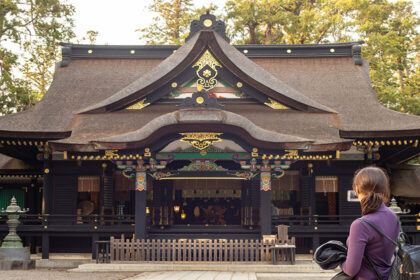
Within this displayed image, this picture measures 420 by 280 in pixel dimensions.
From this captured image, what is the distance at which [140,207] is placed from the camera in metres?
18.5

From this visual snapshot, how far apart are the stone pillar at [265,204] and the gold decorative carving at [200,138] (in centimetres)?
192

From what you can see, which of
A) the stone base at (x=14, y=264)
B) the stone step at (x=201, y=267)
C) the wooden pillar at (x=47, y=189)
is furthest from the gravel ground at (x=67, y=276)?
the wooden pillar at (x=47, y=189)

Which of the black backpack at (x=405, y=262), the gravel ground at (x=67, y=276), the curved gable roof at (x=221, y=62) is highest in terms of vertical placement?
the curved gable roof at (x=221, y=62)

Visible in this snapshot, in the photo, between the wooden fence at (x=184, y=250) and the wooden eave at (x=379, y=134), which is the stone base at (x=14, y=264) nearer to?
the wooden fence at (x=184, y=250)

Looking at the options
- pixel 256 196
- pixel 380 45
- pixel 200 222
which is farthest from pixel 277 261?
pixel 380 45

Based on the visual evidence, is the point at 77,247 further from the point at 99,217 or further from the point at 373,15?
the point at 373,15

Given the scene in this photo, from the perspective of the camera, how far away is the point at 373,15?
36625 mm

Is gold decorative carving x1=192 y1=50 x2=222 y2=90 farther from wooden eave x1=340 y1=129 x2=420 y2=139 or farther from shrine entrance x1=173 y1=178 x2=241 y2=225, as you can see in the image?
wooden eave x1=340 y1=129 x2=420 y2=139

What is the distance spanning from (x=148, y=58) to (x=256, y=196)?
889cm

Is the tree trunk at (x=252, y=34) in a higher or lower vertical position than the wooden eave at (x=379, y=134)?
higher

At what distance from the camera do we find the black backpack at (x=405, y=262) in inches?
166

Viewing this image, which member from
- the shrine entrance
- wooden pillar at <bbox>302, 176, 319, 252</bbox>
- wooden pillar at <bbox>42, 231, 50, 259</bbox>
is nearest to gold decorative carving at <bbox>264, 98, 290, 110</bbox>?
wooden pillar at <bbox>302, 176, 319, 252</bbox>

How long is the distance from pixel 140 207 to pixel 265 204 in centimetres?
390

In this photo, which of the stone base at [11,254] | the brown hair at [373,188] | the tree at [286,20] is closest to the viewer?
the brown hair at [373,188]
